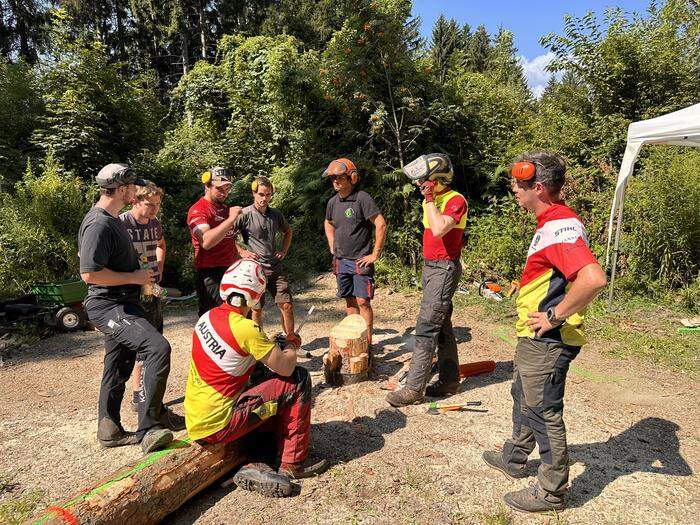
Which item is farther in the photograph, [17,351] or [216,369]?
[17,351]

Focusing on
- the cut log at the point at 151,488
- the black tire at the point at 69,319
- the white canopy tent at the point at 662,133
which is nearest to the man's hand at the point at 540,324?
the cut log at the point at 151,488

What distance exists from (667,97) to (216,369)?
10.5 metres

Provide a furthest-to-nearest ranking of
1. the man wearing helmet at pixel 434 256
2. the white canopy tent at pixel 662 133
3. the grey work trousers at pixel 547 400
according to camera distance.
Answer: the white canopy tent at pixel 662 133 < the man wearing helmet at pixel 434 256 < the grey work trousers at pixel 547 400

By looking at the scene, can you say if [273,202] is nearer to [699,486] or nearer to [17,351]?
[17,351]

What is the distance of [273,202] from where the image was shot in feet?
39.7

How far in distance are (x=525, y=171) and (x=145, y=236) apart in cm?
366

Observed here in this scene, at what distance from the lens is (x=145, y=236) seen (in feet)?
14.5

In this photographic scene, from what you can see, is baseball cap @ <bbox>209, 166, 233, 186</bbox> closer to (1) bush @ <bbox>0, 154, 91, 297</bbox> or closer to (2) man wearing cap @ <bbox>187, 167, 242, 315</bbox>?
(2) man wearing cap @ <bbox>187, 167, 242, 315</bbox>

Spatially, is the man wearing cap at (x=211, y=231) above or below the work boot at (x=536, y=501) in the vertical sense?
above

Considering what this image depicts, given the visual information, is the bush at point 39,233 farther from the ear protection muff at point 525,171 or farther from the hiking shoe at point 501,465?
the ear protection muff at point 525,171

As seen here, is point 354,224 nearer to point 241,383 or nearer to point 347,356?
point 347,356

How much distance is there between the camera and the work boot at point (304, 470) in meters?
3.08

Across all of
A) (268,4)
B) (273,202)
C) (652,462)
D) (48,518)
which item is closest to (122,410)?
(48,518)

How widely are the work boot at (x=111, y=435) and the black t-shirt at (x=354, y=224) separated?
280 centimetres
